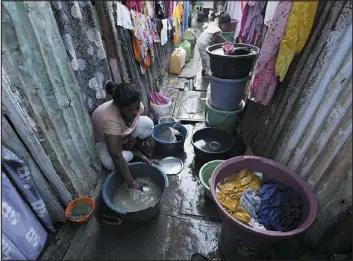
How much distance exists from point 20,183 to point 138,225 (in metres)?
1.36

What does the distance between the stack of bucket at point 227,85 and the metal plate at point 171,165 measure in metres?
1.10

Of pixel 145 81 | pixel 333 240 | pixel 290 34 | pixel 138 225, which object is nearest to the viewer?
pixel 333 240

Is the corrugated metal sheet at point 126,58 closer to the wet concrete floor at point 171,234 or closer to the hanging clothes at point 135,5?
the hanging clothes at point 135,5

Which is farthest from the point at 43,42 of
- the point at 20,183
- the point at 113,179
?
the point at 113,179

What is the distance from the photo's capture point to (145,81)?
420cm

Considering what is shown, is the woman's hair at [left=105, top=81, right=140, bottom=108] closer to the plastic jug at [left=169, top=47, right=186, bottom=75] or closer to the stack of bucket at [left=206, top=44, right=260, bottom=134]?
the stack of bucket at [left=206, top=44, right=260, bottom=134]

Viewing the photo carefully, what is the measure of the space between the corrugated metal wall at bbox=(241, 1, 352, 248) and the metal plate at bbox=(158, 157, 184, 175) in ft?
4.88

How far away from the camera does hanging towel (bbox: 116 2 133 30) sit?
9.24 feet

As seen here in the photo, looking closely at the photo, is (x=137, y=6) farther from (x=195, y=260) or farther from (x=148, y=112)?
(x=195, y=260)

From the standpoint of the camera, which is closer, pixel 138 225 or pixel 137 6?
pixel 138 225

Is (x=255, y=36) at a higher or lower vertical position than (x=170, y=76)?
higher

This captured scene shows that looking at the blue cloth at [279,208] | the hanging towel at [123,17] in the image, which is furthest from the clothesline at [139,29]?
the blue cloth at [279,208]

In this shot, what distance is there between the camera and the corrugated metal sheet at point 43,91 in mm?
1489

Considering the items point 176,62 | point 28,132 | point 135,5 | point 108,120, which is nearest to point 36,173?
point 28,132
